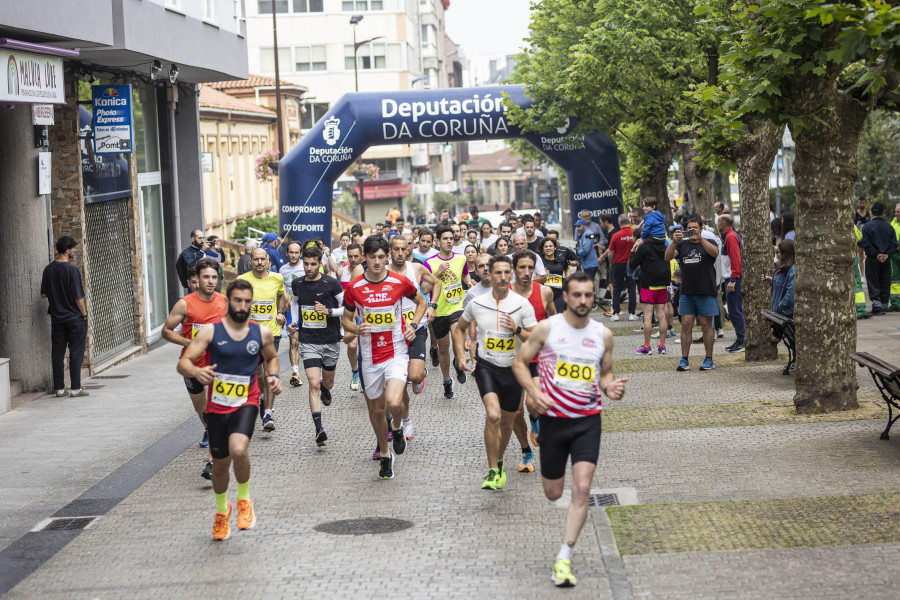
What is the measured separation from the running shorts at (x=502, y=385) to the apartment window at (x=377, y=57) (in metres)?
70.4

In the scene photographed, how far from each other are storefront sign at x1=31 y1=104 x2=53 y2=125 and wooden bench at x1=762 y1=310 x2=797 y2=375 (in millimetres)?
9245

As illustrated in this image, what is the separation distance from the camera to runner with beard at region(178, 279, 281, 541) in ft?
27.4

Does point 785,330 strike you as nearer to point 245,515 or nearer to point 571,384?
point 571,384

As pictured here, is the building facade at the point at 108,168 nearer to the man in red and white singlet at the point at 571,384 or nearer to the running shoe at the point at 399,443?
the running shoe at the point at 399,443

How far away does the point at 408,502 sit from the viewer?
9.36m

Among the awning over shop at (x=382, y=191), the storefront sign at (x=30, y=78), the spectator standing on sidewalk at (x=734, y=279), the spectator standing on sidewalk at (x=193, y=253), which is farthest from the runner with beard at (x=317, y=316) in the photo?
the awning over shop at (x=382, y=191)

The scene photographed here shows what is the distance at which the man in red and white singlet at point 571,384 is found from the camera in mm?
7336

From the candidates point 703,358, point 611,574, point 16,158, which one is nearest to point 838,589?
point 611,574

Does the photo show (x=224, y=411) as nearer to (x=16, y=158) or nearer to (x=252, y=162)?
(x=16, y=158)

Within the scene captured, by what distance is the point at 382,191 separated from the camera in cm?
8056

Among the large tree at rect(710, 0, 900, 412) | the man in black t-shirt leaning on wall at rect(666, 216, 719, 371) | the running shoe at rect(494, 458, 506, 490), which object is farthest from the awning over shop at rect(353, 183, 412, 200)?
the running shoe at rect(494, 458, 506, 490)

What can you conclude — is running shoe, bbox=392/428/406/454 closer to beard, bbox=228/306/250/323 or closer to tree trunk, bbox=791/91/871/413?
beard, bbox=228/306/250/323

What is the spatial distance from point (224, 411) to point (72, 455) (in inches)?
167

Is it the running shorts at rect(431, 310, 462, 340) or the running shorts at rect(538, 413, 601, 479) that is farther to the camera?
the running shorts at rect(431, 310, 462, 340)
